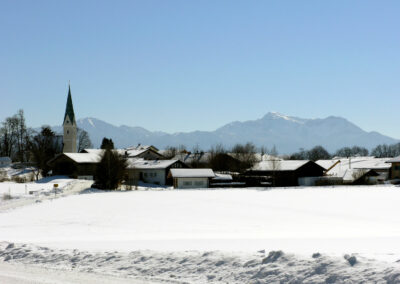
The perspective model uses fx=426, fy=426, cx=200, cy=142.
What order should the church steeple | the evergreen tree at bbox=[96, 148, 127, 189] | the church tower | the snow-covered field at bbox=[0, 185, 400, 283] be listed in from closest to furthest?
the snow-covered field at bbox=[0, 185, 400, 283], the evergreen tree at bbox=[96, 148, 127, 189], the church tower, the church steeple

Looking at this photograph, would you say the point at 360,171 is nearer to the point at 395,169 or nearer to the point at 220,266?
the point at 395,169

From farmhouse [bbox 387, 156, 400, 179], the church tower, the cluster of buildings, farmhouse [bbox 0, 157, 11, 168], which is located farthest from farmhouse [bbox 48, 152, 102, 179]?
farmhouse [bbox 387, 156, 400, 179]

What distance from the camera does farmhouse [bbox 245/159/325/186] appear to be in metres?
78.9

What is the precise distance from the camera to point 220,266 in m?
12.5

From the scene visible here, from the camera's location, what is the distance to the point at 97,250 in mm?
15727

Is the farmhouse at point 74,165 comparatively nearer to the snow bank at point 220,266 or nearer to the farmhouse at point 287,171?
the farmhouse at point 287,171

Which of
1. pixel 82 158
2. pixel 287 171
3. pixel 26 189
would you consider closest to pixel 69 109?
pixel 82 158

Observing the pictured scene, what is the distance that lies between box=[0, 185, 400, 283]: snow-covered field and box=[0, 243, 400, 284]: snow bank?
0.09ft

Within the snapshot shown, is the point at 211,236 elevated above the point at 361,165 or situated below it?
below

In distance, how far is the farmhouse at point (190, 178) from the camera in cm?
7144

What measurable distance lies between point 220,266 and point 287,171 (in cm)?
6853

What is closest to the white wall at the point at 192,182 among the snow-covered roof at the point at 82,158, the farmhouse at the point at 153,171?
the farmhouse at the point at 153,171

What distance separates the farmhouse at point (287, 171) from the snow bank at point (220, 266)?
63.8 m

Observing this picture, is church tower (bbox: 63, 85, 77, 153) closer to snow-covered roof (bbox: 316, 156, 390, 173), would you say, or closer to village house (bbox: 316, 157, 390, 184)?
village house (bbox: 316, 157, 390, 184)
